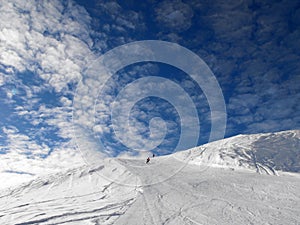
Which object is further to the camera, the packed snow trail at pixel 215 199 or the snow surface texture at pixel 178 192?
the snow surface texture at pixel 178 192

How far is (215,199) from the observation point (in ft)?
68.3

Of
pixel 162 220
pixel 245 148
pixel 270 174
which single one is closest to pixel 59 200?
pixel 162 220

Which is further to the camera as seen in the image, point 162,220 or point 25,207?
point 25,207

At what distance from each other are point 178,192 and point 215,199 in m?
3.95

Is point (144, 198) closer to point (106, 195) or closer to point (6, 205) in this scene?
point (106, 195)

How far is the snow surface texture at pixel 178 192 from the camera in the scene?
17500 mm

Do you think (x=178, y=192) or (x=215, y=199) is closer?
(x=215, y=199)

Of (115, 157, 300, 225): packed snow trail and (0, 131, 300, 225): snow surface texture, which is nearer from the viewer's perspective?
(115, 157, 300, 225): packed snow trail

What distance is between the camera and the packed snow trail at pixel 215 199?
16.6 m

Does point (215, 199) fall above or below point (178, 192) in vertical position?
above

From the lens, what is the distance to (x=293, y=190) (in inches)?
906

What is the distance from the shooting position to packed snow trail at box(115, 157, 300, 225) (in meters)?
16.6

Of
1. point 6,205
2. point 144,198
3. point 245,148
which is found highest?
point 245,148

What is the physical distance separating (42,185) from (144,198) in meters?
15.3
